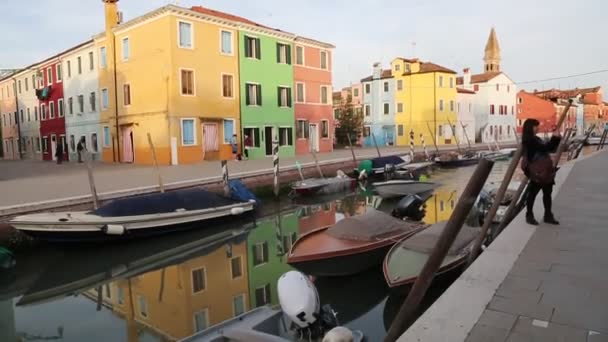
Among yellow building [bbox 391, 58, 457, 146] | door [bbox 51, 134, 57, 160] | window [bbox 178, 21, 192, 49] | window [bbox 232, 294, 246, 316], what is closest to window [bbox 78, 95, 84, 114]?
door [bbox 51, 134, 57, 160]

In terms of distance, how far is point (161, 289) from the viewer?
821cm

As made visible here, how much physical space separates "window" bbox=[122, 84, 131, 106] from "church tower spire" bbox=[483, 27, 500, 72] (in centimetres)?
5785

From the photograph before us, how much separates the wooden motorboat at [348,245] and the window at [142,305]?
93.2 inches

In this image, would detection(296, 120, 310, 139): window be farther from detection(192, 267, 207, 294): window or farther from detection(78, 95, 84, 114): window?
detection(192, 267, 207, 294): window

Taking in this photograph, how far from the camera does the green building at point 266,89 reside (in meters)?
26.5

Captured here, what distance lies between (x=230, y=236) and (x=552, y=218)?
765 cm

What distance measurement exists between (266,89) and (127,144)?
8.67 meters

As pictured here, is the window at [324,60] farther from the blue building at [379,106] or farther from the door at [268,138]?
the blue building at [379,106]

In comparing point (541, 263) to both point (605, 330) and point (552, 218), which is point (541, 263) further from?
point (552, 218)

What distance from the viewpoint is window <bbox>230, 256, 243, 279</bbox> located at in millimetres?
8945

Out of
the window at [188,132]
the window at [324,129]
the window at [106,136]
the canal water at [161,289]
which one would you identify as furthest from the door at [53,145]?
the canal water at [161,289]

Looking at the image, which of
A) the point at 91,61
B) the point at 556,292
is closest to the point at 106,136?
the point at 91,61

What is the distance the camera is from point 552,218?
677cm

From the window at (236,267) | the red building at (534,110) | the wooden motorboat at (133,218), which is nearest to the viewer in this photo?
the window at (236,267)
